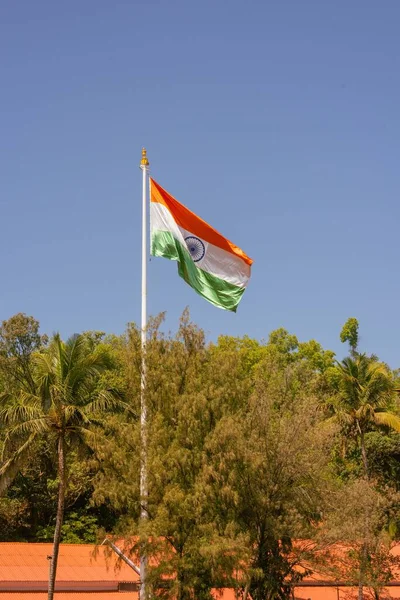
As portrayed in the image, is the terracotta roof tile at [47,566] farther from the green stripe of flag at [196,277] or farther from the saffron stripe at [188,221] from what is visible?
the saffron stripe at [188,221]

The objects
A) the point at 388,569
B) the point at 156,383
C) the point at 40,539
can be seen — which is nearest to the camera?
the point at 156,383

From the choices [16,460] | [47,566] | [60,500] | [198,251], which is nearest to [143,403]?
[60,500]

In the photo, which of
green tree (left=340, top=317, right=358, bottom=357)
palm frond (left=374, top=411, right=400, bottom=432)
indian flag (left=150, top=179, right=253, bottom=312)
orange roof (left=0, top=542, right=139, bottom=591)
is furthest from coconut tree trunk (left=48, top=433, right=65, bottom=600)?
green tree (left=340, top=317, right=358, bottom=357)

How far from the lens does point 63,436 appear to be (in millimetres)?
24875

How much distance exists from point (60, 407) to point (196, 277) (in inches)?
213

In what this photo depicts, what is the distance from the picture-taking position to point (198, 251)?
24250 mm

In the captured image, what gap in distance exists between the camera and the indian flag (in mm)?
23719

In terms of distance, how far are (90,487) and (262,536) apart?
19.8m

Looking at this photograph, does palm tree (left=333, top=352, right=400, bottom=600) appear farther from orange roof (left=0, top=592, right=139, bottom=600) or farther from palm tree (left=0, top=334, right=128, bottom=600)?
palm tree (left=0, top=334, right=128, bottom=600)

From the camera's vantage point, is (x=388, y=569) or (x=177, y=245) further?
(x=388, y=569)

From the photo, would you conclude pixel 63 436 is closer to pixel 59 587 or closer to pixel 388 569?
pixel 59 587

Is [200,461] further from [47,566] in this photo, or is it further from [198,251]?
[47,566]

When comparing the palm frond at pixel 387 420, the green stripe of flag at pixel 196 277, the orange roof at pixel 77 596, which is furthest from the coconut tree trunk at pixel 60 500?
the palm frond at pixel 387 420

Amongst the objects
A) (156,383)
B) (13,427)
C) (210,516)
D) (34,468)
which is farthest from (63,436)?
(34,468)
